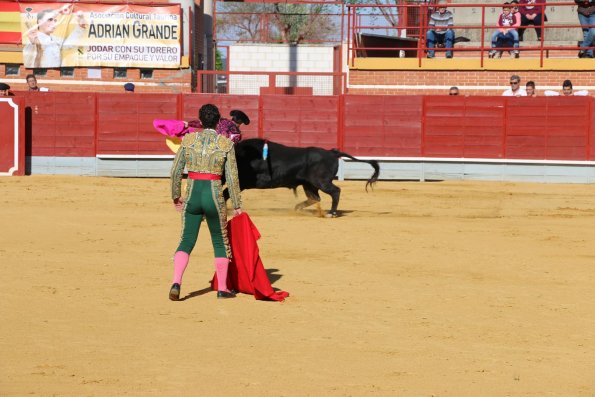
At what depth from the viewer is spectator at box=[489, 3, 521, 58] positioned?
67.5 feet

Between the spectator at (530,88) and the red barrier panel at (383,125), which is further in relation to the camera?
the red barrier panel at (383,125)

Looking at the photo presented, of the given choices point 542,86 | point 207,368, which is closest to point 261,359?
point 207,368

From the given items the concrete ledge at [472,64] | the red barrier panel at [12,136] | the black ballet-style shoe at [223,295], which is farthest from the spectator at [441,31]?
the black ballet-style shoe at [223,295]

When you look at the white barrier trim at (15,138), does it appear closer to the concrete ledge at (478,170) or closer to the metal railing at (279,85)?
the metal railing at (279,85)

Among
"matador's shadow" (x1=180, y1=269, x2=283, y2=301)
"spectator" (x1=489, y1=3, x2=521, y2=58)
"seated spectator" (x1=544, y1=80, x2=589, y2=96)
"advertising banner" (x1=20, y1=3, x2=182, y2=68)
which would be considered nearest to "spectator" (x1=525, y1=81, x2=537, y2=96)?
"seated spectator" (x1=544, y1=80, x2=589, y2=96)

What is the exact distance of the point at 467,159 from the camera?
18.4 metres

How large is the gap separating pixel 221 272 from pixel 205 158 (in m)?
0.74

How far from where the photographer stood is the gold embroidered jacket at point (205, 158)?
23.4ft

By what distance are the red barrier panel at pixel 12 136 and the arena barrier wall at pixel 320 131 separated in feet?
1.23

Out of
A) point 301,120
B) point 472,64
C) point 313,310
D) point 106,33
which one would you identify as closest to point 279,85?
point 106,33

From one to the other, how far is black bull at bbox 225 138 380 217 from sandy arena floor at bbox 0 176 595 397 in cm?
39

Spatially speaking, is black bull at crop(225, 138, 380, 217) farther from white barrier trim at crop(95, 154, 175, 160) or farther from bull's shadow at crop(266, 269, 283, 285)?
white barrier trim at crop(95, 154, 175, 160)

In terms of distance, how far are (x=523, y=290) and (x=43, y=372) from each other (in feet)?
12.4

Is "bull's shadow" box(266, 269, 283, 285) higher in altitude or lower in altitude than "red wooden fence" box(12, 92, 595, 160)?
lower
